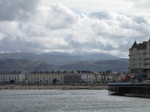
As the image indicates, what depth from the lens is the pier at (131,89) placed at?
10112 cm

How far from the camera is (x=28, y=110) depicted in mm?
69875

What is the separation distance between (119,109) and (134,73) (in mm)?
76604

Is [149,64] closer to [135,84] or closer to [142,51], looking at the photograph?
[142,51]

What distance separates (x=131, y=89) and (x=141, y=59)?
34695 millimetres

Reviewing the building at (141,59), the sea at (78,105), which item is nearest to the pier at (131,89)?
the sea at (78,105)

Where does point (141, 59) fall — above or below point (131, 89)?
above

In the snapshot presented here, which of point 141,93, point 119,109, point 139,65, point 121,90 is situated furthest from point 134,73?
point 119,109

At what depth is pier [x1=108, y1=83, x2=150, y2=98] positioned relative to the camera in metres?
101

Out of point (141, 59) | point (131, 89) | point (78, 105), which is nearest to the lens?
point (78, 105)

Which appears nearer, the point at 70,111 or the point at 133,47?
the point at 70,111

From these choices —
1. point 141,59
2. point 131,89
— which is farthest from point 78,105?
point 141,59

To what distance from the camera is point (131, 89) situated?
109562mm

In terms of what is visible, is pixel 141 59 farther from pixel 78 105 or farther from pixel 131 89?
pixel 78 105

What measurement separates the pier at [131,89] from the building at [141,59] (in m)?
23.4
